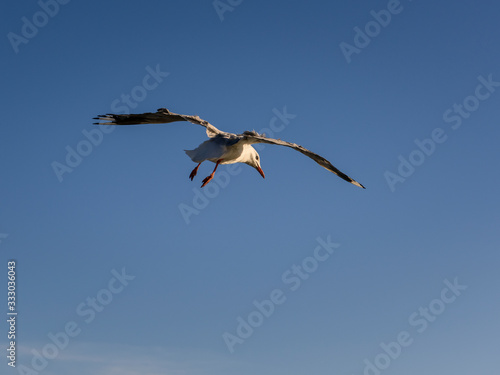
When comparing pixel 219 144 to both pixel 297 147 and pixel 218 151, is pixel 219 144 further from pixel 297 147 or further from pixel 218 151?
pixel 297 147

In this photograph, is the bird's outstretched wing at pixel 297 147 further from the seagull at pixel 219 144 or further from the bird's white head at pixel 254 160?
the bird's white head at pixel 254 160

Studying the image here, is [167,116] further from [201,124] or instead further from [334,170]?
[334,170]

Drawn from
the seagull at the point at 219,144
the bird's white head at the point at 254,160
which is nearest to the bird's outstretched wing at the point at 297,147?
the seagull at the point at 219,144

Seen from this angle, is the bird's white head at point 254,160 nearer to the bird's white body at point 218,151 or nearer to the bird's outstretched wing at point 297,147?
the bird's white body at point 218,151

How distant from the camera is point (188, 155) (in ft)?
98.3

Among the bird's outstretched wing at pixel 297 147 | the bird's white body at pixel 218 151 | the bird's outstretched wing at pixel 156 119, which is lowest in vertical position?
the bird's outstretched wing at pixel 297 147

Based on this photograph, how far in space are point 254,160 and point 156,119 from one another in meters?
3.90

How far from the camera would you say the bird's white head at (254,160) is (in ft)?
109

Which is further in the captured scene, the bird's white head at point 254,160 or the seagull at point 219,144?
the bird's white head at point 254,160

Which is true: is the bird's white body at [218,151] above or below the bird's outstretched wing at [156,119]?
below

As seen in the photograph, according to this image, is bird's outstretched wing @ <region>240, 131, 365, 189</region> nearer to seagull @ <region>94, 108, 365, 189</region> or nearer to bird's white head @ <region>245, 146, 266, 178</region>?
seagull @ <region>94, 108, 365, 189</region>

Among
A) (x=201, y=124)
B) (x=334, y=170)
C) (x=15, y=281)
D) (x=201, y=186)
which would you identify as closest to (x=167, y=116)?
(x=201, y=124)

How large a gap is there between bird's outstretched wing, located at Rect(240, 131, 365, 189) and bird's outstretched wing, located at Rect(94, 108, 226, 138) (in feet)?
4.60

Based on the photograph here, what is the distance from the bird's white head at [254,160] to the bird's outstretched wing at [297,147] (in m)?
2.36
